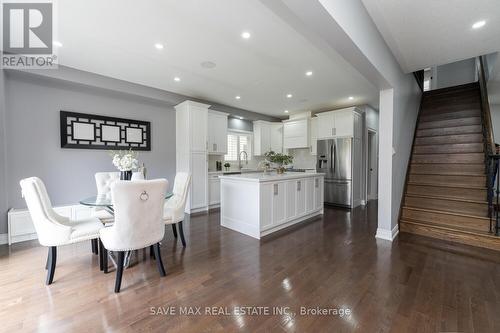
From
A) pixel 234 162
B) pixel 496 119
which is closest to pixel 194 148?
pixel 234 162

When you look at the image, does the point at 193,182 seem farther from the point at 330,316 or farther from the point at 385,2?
the point at 385,2

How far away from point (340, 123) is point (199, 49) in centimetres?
396

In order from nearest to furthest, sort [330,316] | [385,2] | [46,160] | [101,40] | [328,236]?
1. [330,316]
2. [385,2]
3. [101,40]
4. [328,236]
5. [46,160]

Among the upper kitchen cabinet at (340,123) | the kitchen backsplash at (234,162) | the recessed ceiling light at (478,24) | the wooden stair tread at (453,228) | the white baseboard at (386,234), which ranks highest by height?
the recessed ceiling light at (478,24)

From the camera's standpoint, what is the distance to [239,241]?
3.16m

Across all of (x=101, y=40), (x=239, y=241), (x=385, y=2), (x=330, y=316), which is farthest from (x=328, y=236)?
(x=101, y=40)

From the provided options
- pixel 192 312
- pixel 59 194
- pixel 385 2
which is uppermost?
pixel 385 2

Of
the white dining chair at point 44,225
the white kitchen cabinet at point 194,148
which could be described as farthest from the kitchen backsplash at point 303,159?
the white dining chair at point 44,225

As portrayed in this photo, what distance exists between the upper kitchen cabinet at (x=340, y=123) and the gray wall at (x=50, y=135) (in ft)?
15.0

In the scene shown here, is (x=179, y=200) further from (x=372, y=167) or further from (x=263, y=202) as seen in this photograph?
(x=372, y=167)

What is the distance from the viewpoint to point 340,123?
5.45m

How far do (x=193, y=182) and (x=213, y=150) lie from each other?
1.02 m

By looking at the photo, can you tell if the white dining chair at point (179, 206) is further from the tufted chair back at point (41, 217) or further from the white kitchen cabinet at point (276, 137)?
the white kitchen cabinet at point (276, 137)

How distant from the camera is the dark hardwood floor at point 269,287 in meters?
1.58
